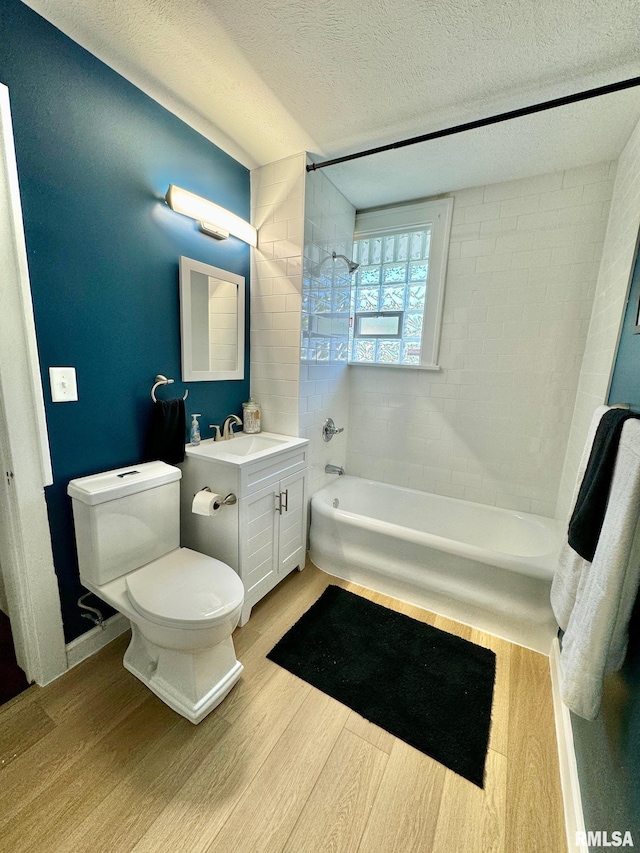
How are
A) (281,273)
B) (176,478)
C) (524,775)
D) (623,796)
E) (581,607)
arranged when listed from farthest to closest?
1. (281,273)
2. (176,478)
3. (524,775)
4. (581,607)
5. (623,796)

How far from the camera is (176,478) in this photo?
1.58 meters

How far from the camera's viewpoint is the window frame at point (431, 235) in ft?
7.47

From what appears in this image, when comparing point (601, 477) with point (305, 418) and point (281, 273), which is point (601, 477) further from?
point (281, 273)

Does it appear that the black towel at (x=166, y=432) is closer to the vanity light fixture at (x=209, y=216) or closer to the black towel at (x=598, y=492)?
the vanity light fixture at (x=209, y=216)

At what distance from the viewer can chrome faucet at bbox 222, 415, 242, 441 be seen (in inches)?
80.4

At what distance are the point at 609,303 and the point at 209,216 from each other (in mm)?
2052

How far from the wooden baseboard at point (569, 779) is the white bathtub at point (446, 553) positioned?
0.37m

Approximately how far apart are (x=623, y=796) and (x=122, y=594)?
1600 mm

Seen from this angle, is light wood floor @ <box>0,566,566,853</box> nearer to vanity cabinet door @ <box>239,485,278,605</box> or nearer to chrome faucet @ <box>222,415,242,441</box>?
vanity cabinet door @ <box>239,485,278,605</box>

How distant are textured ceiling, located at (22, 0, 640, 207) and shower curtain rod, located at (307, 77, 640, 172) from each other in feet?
0.28

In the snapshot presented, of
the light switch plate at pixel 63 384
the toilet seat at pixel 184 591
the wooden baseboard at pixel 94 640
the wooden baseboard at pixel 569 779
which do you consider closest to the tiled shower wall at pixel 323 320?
the toilet seat at pixel 184 591

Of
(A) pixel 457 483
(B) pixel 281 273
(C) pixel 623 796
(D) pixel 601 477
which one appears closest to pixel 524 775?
(C) pixel 623 796

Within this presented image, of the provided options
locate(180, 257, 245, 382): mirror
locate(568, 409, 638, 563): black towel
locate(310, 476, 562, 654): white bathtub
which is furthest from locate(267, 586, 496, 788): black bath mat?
locate(180, 257, 245, 382): mirror

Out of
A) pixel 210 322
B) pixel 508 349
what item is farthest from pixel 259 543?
pixel 508 349
